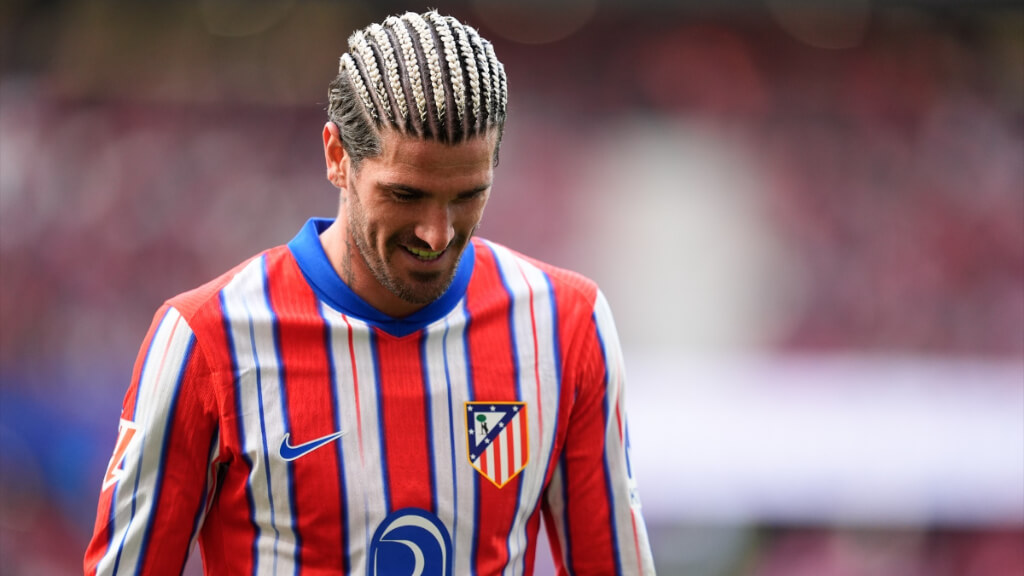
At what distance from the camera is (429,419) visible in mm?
1400

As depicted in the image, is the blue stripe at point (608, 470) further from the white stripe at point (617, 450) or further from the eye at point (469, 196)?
the eye at point (469, 196)

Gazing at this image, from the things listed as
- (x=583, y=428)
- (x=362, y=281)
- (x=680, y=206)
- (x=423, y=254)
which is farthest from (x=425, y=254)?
(x=680, y=206)

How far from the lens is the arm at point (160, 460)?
→ 1309 millimetres

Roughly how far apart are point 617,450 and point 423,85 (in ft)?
1.86

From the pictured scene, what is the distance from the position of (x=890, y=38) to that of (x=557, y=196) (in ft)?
6.38

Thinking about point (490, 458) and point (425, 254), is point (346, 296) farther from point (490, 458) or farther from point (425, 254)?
point (490, 458)

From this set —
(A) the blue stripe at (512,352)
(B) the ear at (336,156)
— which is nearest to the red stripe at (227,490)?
(B) the ear at (336,156)

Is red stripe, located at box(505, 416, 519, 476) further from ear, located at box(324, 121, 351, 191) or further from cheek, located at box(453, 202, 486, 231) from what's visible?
ear, located at box(324, 121, 351, 191)

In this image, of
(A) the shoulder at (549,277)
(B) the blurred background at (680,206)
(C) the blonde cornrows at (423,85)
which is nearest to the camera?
(C) the blonde cornrows at (423,85)

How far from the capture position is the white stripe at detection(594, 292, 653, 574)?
1485 millimetres

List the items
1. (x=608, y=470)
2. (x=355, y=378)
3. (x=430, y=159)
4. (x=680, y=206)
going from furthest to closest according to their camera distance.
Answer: (x=680, y=206) → (x=608, y=470) → (x=355, y=378) → (x=430, y=159)

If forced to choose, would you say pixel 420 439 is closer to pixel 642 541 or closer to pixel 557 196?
pixel 642 541

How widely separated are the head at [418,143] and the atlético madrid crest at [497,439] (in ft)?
0.57

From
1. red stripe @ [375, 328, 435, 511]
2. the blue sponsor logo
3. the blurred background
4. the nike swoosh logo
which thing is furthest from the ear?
the blurred background
